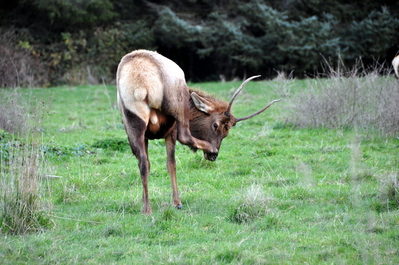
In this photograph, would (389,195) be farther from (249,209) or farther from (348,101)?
(348,101)

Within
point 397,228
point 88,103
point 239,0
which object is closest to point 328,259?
point 397,228

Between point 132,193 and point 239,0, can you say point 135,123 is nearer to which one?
point 132,193

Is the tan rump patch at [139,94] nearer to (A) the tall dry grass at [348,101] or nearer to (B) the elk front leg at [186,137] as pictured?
(B) the elk front leg at [186,137]

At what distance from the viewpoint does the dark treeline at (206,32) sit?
1045 inches

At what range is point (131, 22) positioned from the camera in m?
31.0

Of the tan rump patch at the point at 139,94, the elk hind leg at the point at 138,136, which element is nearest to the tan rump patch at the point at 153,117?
the elk hind leg at the point at 138,136

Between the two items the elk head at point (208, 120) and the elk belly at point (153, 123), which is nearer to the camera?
the elk belly at point (153, 123)

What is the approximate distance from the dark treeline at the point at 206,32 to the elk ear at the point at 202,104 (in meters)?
19.0

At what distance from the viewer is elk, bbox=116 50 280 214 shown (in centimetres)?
645

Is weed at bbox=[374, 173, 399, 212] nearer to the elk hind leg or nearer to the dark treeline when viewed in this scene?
the elk hind leg

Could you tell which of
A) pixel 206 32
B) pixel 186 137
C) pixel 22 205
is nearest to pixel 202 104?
pixel 186 137

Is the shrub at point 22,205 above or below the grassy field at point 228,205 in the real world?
above

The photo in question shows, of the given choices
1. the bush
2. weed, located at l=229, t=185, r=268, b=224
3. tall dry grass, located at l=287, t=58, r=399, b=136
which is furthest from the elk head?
the bush

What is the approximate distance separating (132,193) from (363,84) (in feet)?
23.6
